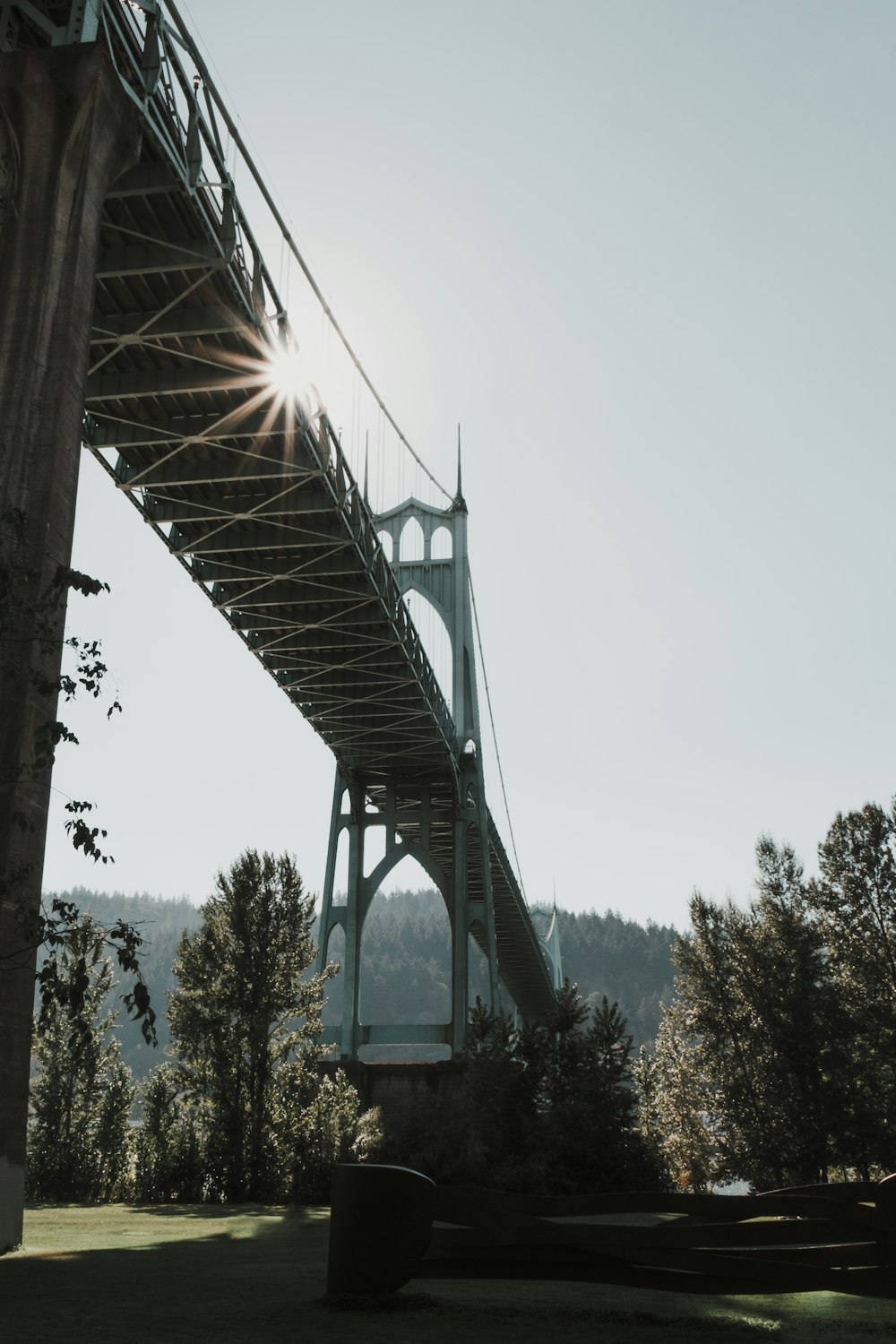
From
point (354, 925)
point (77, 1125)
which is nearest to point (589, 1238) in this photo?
point (77, 1125)

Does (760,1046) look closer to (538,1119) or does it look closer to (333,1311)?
(538,1119)

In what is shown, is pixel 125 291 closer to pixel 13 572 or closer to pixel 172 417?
pixel 172 417

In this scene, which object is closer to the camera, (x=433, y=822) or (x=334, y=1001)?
(x=433, y=822)

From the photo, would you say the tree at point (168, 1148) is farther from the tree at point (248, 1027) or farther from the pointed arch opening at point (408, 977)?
the pointed arch opening at point (408, 977)

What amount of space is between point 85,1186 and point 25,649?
63.2ft

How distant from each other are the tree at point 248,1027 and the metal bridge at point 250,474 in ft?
23.8

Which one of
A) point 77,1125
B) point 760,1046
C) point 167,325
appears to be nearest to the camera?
point 167,325

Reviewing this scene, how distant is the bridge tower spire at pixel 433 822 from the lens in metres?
37.2

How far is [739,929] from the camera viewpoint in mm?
29781

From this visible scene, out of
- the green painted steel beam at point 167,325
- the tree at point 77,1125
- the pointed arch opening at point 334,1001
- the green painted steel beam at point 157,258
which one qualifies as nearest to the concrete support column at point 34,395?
the green painted steel beam at point 157,258

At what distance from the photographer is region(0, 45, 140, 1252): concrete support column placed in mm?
8898

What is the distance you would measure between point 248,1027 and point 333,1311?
17.6m

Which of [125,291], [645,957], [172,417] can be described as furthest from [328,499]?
[645,957]

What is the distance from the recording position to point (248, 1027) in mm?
23297
